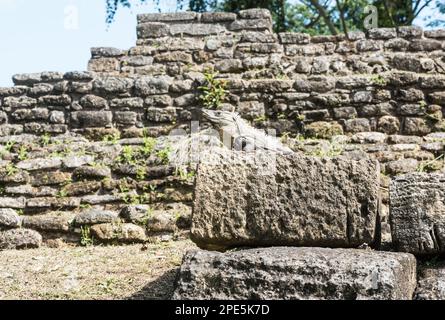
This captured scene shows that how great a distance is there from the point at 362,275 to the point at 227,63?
17.3ft

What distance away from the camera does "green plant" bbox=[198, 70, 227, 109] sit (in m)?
7.39

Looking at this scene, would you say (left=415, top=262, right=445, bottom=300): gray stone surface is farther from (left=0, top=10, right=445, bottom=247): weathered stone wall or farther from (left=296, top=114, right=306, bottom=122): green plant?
(left=296, top=114, right=306, bottom=122): green plant

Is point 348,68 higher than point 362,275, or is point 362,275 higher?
point 348,68

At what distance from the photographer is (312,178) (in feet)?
10.9

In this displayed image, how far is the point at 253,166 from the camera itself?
3365 millimetres

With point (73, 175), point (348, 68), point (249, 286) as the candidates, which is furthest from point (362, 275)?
point (348, 68)

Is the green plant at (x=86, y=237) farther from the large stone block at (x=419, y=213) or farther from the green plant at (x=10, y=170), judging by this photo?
the large stone block at (x=419, y=213)

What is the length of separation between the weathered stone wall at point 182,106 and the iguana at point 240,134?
2.05 feet

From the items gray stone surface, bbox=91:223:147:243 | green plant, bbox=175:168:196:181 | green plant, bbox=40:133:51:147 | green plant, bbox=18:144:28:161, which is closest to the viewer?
gray stone surface, bbox=91:223:147:243

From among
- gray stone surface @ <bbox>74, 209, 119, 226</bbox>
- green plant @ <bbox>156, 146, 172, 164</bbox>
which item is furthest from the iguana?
gray stone surface @ <bbox>74, 209, 119, 226</bbox>

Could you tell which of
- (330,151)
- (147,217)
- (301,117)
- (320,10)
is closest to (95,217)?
(147,217)

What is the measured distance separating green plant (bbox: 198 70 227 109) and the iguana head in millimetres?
1457

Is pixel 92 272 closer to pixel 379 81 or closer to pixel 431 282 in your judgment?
pixel 431 282

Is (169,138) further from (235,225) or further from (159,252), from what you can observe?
(235,225)
